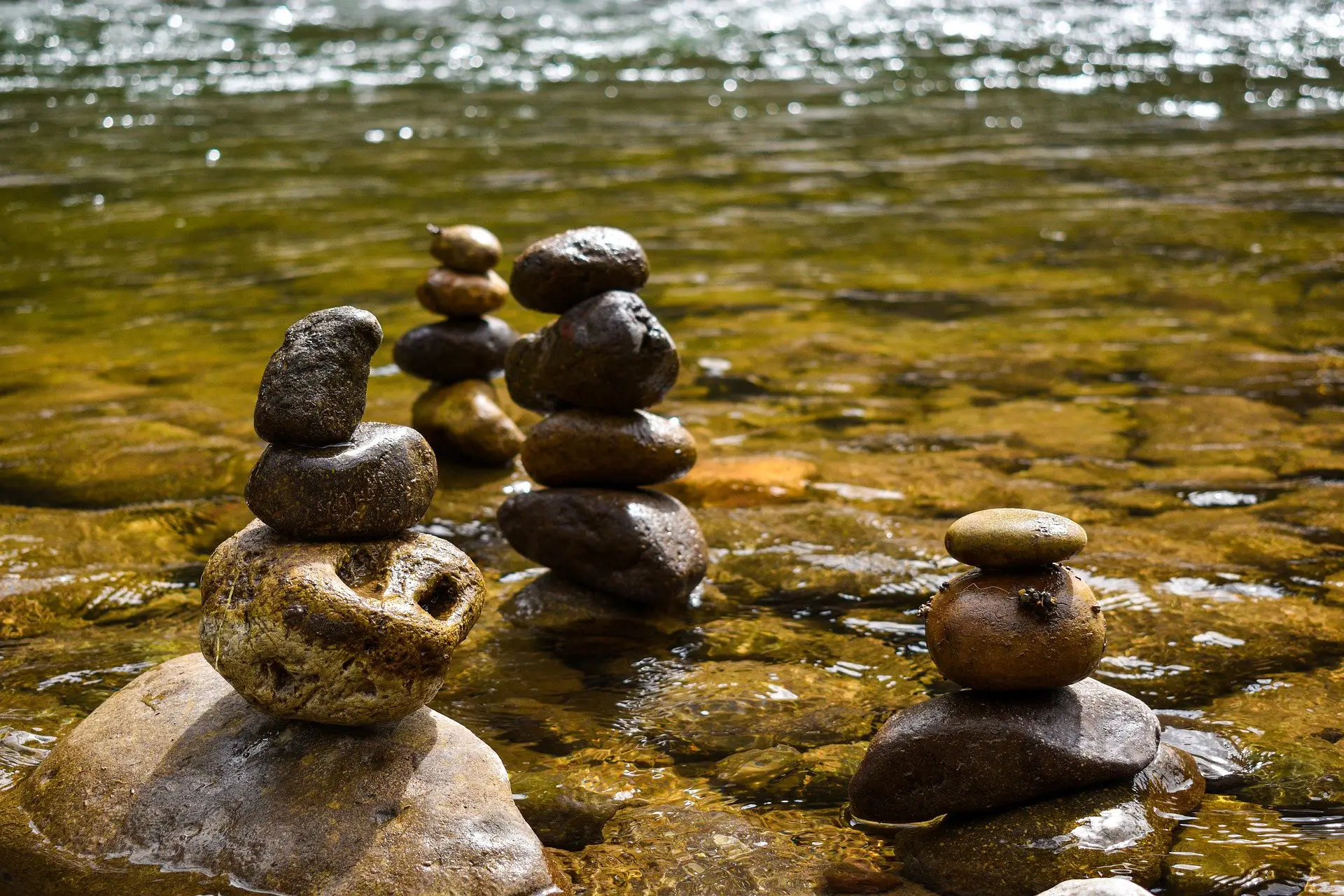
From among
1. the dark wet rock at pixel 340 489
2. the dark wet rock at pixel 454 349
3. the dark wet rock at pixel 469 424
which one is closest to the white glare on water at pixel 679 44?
the dark wet rock at pixel 454 349

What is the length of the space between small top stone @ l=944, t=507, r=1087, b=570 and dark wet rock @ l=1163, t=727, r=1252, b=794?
0.75 m

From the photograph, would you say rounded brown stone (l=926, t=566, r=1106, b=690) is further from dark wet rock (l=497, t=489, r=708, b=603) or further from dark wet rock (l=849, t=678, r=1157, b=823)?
dark wet rock (l=497, t=489, r=708, b=603)

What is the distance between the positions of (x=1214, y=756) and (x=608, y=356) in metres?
2.30

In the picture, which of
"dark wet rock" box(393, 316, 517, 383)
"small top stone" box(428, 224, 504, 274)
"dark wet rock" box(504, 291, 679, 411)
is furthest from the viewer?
"dark wet rock" box(393, 316, 517, 383)

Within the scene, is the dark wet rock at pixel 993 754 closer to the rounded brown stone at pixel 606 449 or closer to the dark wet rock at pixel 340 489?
the dark wet rock at pixel 340 489

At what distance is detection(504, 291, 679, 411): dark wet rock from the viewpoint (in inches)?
185

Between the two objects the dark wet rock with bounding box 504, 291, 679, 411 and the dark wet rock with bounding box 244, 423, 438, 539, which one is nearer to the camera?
the dark wet rock with bounding box 244, 423, 438, 539

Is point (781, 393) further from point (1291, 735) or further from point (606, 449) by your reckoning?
point (1291, 735)

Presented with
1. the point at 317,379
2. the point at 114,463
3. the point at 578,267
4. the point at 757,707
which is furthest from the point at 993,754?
the point at 114,463

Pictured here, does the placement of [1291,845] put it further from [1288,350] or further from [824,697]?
[1288,350]

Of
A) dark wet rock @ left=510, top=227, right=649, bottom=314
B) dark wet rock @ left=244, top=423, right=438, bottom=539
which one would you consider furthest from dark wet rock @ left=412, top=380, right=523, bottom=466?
dark wet rock @ left=244, top=423, right=438, bottom=539

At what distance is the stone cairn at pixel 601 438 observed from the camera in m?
4.73

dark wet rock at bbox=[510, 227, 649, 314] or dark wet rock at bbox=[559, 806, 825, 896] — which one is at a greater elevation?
dark wet rock at bbox=[510, 227, 649, 314]

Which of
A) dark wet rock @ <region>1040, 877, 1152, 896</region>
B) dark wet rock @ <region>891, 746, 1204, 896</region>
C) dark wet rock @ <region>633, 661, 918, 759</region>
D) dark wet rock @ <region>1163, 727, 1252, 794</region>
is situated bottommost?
dark wet rock @ <region>633, 661, 918, 759</region>
